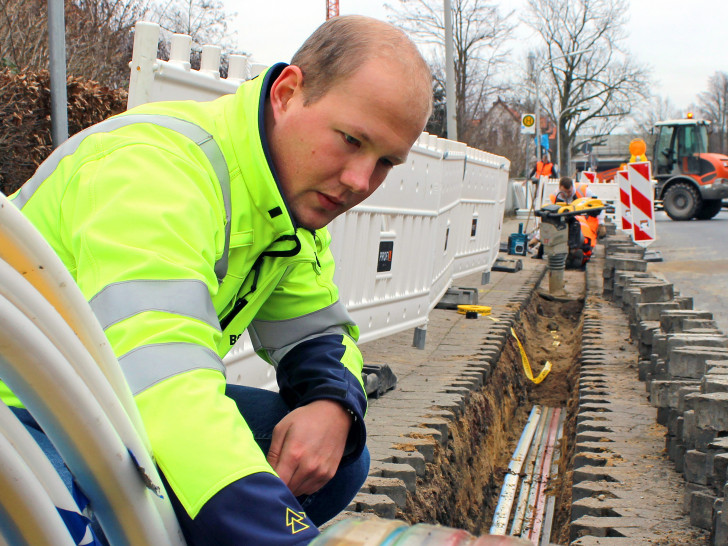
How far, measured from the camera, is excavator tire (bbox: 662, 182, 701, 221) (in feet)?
91.8

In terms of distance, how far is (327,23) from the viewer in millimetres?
1835

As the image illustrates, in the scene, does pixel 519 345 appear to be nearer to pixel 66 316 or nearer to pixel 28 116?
pixel 28 116

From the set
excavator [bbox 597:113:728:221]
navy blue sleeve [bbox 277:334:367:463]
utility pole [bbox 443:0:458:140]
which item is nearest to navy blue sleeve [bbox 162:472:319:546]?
navy blue sleeve [bbox 277:334:367:463]

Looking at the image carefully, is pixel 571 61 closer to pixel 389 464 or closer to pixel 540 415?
pixel 540 415

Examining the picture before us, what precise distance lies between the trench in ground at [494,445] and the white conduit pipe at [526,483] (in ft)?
0.53

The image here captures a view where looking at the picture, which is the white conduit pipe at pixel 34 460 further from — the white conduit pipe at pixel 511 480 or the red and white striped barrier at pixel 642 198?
the red and white striped barrier at pixel 642 198

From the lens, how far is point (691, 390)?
171 inches

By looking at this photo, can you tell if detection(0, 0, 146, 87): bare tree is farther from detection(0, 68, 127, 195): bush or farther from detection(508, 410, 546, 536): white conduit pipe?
detection(508, 410, 546, 536): white conduit pipe

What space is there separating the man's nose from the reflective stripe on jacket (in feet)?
0.50

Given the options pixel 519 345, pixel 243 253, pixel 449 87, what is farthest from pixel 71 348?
pixel 449 87

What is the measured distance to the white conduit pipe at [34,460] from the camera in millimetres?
973

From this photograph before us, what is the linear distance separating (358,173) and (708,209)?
29228 millimetres

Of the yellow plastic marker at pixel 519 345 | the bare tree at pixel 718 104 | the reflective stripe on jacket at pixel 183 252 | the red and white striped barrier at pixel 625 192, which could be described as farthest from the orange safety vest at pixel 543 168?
the bare tree at pixel 718 104

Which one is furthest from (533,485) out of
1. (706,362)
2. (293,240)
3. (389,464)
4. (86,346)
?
(86,346)
